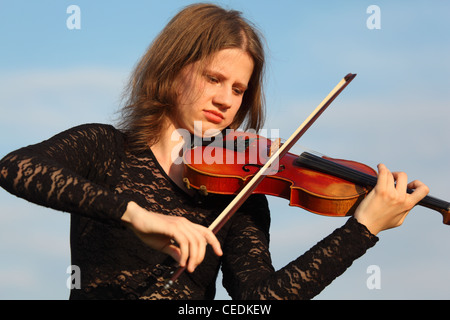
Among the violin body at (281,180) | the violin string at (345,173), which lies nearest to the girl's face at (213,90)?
the violin body at (281,180)

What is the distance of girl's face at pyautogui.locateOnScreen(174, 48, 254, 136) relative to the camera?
245cm

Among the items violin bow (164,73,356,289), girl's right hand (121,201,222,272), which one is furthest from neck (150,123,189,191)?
girl's right hand (121,201,222,272)

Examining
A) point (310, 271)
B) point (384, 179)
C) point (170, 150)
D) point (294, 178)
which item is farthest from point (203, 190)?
point (384, 179)

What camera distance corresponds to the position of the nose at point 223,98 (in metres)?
2.44

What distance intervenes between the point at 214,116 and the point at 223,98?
87mm

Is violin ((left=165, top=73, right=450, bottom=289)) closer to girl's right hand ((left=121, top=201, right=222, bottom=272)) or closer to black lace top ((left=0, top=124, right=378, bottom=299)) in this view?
black lace top ((left=0, top=124, right=378, bottom=299))

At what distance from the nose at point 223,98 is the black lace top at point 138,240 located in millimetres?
371

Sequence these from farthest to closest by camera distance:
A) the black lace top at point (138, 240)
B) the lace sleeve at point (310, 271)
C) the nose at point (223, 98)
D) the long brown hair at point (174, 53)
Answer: the long brown hair at point (174, 53) < the nose at point (223, 98) < the lace sleeve at point (310, 271) < the black lace top at point (138, 240)

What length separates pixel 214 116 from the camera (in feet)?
8.13

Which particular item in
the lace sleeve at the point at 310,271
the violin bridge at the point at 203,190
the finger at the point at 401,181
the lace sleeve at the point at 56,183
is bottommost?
the lace sleeve at the point at 310,271

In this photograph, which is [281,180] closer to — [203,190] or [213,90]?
[203,190]

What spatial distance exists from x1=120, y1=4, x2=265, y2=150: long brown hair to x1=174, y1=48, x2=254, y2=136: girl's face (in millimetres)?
48

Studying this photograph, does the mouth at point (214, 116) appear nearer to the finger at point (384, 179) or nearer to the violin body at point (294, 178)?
the violin body at point (294, 178)
